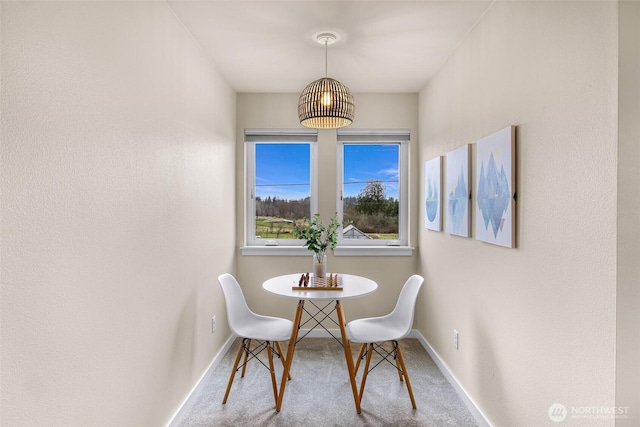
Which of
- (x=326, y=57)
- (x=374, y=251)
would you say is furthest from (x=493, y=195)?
(x=374, y=251)

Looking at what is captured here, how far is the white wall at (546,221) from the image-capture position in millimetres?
1154

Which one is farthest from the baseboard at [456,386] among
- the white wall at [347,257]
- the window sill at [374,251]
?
the window sill at [374,251]

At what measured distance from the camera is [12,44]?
38.5 inches

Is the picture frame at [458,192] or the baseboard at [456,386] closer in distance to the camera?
the baseboard at [456,386]

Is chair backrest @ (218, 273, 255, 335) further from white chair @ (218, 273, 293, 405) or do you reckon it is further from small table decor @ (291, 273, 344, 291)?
small table decor @ (291, 273, 344, 291)

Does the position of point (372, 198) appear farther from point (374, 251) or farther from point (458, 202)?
point (458, 202)

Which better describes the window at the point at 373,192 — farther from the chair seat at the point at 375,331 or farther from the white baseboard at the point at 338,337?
the chair seat at the point at 375,331

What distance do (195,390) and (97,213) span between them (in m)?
1.53

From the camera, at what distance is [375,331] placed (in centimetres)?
232

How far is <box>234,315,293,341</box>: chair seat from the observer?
87.7 inches

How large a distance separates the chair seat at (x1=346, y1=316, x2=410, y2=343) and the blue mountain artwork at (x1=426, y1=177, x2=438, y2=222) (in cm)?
97
